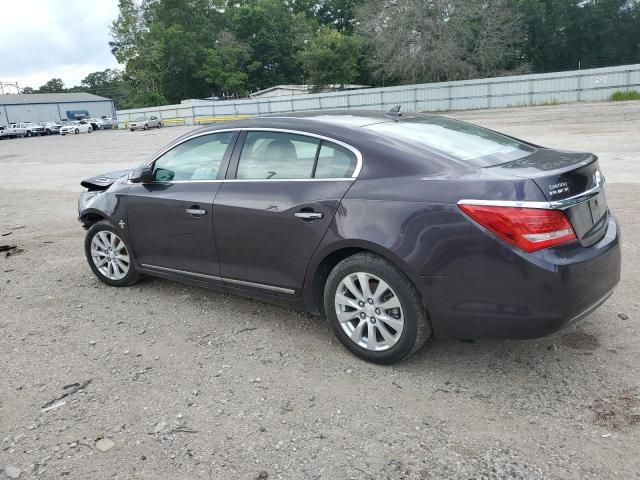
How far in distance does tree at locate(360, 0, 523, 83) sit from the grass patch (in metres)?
12.8

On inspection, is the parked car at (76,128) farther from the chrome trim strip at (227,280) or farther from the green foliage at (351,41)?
the chrome trim strip at (227,280)

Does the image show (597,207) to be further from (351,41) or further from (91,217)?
(351,41)

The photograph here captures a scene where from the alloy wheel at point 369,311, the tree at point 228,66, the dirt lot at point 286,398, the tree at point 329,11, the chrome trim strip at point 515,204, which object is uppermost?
the tree at point 329,11

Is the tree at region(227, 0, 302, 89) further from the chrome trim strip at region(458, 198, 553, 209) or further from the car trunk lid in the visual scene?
the chrome trim strip at region(458, 198, 553, 209)

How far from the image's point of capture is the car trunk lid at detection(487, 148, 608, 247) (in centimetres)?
317

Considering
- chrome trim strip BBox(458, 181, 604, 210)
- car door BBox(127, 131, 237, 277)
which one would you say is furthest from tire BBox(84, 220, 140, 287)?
chrome trim strip BBox(458, 181, 604, 210)

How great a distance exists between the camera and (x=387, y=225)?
344 centimetres

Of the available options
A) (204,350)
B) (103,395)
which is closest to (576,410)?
(204,350)

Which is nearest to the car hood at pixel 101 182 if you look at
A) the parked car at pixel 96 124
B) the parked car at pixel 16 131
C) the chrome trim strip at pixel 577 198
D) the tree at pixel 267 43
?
the chrome trim strip at pixel 577 198

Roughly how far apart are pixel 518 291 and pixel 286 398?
148 centimetres

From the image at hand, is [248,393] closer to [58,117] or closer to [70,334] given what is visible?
[70,334]

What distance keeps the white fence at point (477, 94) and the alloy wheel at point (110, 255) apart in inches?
1058

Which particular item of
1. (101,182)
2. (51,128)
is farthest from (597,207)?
(51,128)

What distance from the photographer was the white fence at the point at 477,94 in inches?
1416
